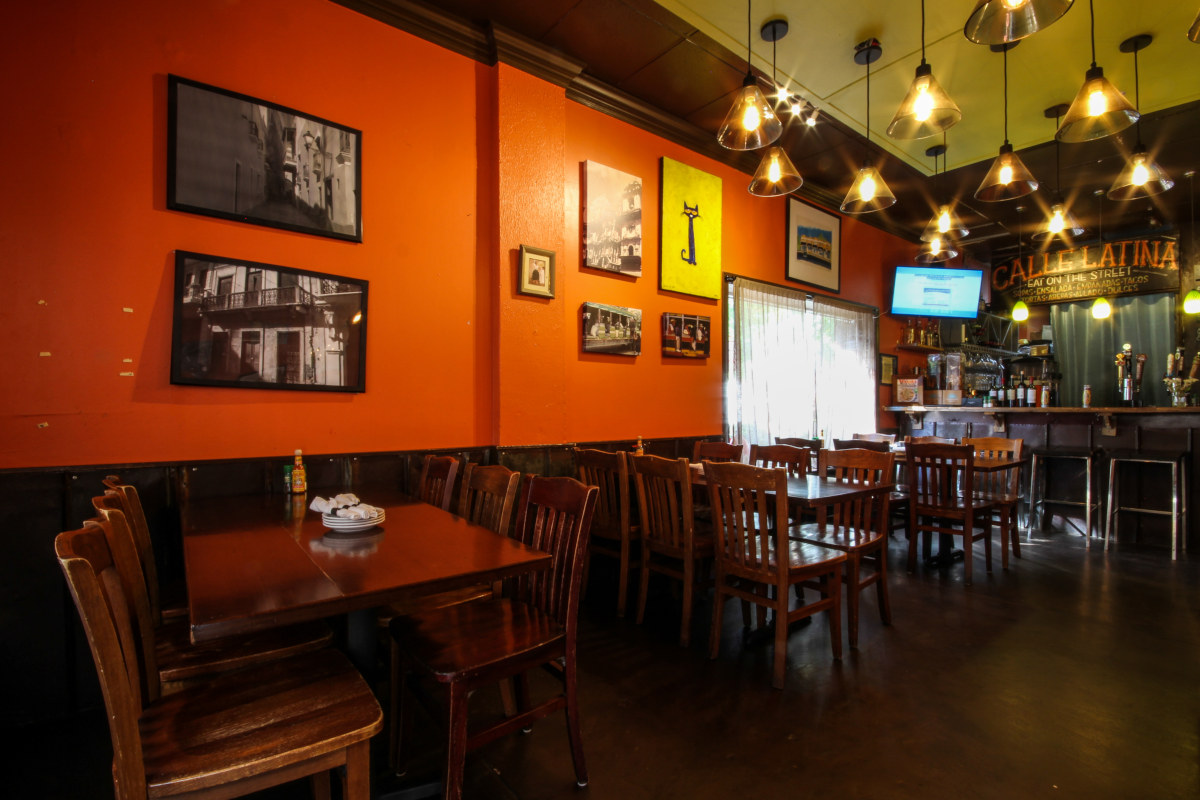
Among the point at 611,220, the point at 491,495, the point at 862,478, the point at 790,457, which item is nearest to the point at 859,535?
the point at 862,478

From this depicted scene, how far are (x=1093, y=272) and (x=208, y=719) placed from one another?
969 cm

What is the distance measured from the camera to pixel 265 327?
2646 millimetres

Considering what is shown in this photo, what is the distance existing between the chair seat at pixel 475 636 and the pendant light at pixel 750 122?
2.45m

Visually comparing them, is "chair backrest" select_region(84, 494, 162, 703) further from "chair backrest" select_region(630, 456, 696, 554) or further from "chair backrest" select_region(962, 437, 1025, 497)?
"chair backrest" select_region(962, 437, 1025, 497)

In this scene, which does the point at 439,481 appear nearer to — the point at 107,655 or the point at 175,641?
the point at 175,641

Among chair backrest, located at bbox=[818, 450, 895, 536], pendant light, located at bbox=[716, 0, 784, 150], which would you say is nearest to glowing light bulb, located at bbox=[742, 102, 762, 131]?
pendant light, located at bbox=[716, 0, 784, 150]

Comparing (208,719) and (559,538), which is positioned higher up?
(559,538)

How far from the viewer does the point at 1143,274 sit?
6.92m

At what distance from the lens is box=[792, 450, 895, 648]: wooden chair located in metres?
2.73

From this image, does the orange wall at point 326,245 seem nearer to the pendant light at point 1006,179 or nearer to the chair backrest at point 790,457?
the chair backrest at point 790,457

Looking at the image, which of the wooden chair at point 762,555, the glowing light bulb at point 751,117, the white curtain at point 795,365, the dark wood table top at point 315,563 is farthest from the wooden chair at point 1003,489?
the dark wood table top at point 315,563

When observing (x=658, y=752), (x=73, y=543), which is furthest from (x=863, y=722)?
(x=73, y=543)

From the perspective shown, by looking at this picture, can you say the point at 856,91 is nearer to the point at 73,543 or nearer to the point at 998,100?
the point at 998,100

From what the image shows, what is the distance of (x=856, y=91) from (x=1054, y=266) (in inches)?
213
